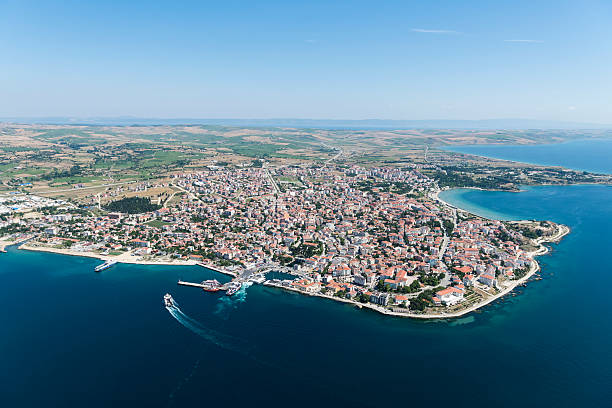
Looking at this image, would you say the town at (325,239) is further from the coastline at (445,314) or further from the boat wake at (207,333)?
the boat wake at (207,333)

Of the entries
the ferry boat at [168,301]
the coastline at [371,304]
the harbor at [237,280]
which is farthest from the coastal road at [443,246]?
the ferry boat at [168,301]

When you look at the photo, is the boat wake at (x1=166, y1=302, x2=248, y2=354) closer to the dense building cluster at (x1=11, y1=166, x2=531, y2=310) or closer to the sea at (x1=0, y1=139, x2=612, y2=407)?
the sea at (x1=0, y1=139, x2=612, y2=407)

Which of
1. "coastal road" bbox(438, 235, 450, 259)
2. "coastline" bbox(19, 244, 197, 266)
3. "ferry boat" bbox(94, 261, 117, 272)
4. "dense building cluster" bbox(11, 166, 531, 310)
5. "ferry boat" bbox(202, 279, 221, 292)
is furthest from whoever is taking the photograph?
"coastal road" bbox(438, 235, 450, 259)

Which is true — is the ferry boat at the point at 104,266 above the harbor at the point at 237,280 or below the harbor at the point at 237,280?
below

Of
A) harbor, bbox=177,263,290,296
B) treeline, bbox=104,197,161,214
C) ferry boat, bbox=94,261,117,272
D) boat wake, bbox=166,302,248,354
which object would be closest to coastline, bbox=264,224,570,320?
harbor, bbox=177,263,290,296

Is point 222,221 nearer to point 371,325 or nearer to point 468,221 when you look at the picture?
point 371,325

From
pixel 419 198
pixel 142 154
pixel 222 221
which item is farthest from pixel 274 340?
pixel 142 154

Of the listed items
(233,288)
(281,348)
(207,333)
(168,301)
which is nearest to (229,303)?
(233,288)
